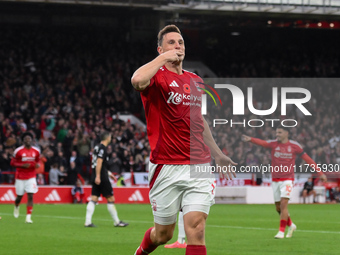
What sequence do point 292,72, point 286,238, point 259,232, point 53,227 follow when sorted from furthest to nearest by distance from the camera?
point 292,72 → point 53,227 → point 259,232 → point 286,238

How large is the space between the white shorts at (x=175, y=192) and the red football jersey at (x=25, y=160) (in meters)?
11.5

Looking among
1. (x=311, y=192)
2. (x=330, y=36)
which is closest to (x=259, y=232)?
(x=311, y=192)

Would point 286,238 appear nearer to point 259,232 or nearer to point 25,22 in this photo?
point 259,232

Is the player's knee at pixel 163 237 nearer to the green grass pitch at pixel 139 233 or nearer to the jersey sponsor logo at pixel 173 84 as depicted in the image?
the jersey sponsor logo at pixel 173 84

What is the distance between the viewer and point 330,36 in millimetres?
44562

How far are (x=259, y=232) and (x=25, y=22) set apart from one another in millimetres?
27318

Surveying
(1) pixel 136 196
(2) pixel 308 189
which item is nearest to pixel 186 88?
(1) pixel 136 196

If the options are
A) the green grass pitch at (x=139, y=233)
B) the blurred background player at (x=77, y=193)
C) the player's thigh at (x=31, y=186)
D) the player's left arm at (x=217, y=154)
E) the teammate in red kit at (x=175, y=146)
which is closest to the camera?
the teammate in red kit at (x=175, y=146)

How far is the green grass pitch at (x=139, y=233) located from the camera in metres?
11.9

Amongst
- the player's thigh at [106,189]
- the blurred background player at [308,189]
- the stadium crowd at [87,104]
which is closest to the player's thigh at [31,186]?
the player's thigh at [106,189]

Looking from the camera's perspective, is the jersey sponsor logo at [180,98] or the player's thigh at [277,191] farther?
the player's thigh at [277,191]

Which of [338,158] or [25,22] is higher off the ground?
[25,22]

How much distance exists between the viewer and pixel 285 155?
1434 centimetres

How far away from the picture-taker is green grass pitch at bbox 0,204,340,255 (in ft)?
38.9
